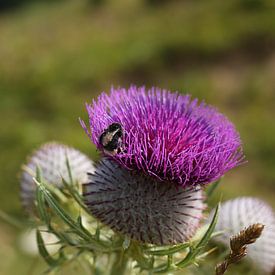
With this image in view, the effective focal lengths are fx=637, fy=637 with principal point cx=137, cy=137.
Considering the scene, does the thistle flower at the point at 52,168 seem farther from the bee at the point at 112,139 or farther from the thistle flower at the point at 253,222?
the thistle flower at the point at 253,222

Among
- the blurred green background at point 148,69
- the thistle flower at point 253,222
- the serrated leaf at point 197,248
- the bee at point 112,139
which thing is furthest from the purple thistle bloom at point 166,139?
the blurred green background at point 148,69

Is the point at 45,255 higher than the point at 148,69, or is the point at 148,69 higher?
the point at 148,69

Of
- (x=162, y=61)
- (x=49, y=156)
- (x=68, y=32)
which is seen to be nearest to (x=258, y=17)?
(x=162, y=61)

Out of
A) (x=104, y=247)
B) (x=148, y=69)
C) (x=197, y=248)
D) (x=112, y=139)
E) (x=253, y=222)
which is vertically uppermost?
(x=148, y=69)

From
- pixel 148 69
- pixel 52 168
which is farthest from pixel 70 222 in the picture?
pixel 148 69

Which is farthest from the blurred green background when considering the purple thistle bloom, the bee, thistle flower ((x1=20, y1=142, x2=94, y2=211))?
the bee

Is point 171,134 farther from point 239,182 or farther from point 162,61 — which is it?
point 162,61

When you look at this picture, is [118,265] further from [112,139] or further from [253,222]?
[253,222]
